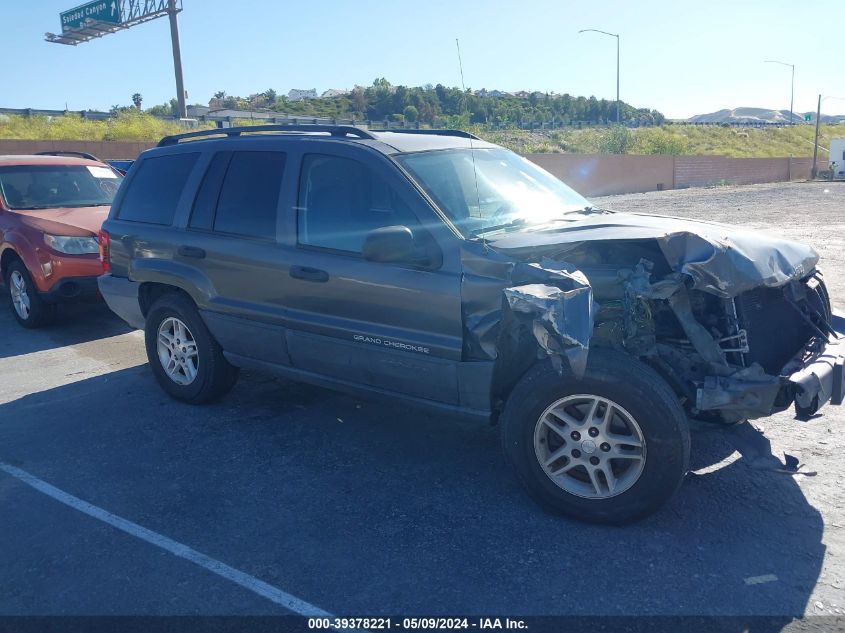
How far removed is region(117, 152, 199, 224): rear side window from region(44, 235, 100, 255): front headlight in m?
2.20

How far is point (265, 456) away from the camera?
474 centimetres

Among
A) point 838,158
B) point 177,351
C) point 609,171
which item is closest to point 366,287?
point 177,351

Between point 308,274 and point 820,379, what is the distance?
9.53 ft

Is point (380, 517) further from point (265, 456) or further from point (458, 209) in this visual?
point (458, 209)

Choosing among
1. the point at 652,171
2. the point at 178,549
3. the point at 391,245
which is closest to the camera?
the point at 178,549

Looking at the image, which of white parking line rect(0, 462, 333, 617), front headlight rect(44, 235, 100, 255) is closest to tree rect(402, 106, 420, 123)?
front headlight rect(44, 235, 100, 255)

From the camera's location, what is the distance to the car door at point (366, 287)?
4098mm

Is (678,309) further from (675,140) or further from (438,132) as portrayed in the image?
(675,140)

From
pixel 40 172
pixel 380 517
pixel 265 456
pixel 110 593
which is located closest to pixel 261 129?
pixel 265 456

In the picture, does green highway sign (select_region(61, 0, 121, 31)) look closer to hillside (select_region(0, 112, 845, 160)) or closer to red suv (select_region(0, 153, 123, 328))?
hillside (select_region(0, 112, 845, 160))

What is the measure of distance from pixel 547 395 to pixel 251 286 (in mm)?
2300

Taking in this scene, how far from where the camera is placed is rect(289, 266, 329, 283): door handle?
181 inches

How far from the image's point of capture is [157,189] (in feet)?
19.4

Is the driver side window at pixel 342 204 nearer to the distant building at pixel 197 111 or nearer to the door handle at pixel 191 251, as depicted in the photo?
the door handle at pixel 191 251
